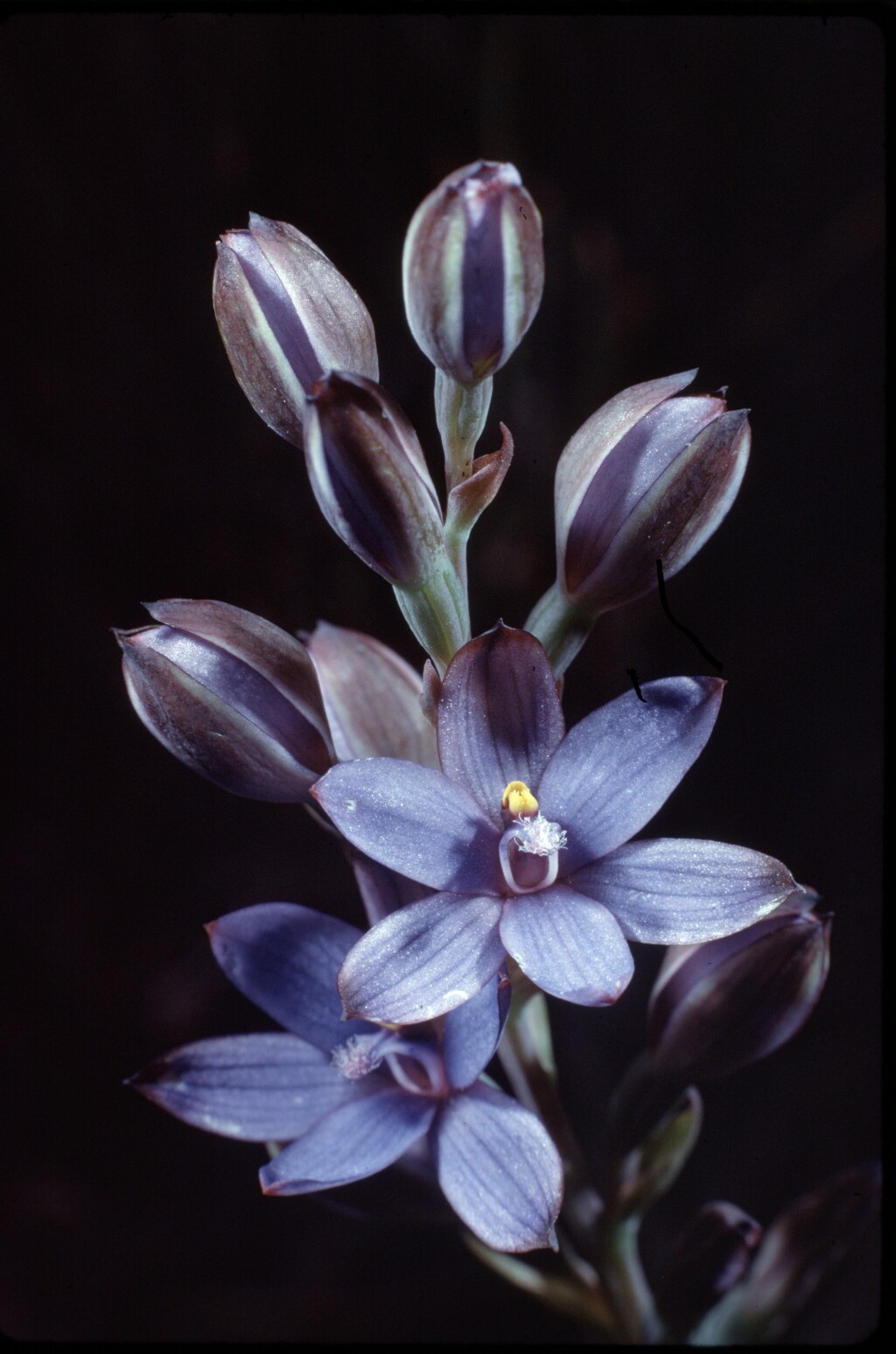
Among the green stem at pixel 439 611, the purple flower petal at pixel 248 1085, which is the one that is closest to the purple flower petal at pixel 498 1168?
the purple flower petal at pixel 248 1085

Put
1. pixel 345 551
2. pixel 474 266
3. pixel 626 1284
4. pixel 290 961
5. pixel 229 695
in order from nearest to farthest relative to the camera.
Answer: pixel 474 266
pixel 229 695
pixel 290 961
pixel 626 1284
pixel 345 551

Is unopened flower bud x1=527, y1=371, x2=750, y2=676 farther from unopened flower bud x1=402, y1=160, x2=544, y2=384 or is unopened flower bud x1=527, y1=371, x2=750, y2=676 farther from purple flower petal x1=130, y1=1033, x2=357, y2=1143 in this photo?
purple flower petal x1=130, y1=1033, x2=357, y2=1143

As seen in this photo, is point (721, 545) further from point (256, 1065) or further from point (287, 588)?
point (256, 1065)

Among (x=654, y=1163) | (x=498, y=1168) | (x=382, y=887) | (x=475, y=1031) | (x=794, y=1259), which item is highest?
(x=382, y=887)

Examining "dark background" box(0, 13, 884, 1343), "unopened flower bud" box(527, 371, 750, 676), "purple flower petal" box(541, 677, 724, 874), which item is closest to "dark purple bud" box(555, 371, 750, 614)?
"unopened flower bud" box(527, 371, 750, 676)

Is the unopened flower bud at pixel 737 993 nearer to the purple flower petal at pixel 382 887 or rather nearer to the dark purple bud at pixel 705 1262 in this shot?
the dark purple bud at pixel 705 1262

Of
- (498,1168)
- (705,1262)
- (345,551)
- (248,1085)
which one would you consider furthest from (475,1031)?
(345,551)

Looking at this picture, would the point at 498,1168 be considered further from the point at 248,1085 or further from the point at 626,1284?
the point at 626,1284
